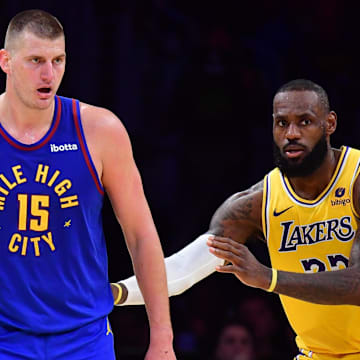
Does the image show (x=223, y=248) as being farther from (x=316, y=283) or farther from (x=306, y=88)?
(x=306, y=88)

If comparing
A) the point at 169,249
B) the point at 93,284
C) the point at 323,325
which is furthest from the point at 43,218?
the point at 169,249

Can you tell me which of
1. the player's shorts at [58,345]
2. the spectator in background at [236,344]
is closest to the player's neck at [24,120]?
the player's shorts at [58,345]

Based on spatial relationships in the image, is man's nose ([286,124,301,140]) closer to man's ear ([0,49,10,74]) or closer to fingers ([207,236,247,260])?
fingers ([207,236,247,260])

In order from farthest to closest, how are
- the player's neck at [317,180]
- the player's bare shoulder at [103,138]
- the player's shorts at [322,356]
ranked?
the player's neck at [317,180] < the player's shorts at [322,356] < the player's bare shoulder at [103,138]

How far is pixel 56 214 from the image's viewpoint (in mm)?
2990

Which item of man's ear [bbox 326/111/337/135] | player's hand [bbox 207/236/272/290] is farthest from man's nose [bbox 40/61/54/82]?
man's ear [bbox 326/111/337/135]

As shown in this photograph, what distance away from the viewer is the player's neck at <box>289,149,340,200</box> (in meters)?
4.22

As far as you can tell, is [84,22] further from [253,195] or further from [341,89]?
[253,195]

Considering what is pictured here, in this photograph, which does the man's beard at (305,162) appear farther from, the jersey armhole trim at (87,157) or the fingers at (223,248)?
the jersey armhole trim at (87,157)

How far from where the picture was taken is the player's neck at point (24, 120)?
306 cm

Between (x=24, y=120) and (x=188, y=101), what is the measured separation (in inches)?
158

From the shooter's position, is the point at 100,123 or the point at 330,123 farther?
the point at 330,123

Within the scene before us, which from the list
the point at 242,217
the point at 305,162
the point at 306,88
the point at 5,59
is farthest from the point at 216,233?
the point at 5,59

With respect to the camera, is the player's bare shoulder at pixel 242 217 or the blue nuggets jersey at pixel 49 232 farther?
the player's bare shoulder at pixel 242 217
